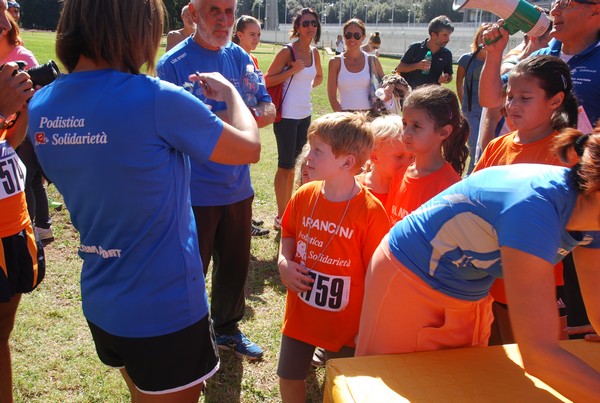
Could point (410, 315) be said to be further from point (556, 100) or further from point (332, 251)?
point (556, 100)

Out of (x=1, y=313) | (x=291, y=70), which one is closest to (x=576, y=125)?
(x=1, y=313)

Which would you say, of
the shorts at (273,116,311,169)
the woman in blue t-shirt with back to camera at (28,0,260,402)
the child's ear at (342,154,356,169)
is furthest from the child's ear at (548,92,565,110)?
the shorts at (273,116,311,169)

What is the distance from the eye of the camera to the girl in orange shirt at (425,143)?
2.54m

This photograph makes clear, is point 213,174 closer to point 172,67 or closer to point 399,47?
point 172,67

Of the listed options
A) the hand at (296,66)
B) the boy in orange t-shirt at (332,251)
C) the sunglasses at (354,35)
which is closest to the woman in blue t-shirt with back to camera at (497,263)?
the boy in orange t-shirt at (332,251)

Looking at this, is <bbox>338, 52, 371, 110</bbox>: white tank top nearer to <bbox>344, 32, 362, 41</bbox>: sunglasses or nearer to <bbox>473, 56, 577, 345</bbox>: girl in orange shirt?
<bbox>344, 32, 362, 41</bbox>: sunglasses

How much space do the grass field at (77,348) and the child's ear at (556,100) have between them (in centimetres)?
196

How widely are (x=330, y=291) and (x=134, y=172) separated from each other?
3.65 feet

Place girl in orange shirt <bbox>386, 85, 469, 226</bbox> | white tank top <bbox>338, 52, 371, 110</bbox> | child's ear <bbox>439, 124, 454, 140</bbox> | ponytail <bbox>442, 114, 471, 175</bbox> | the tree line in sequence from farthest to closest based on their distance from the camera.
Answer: the tree line → white tank top <bbox>338, 52, 371, 110</bbox> → ponytail <bbox>442, 114, 471, 175</bbox> → child's ear <bbox>439, 124, 454, 140</bbox> → girl in orange shirt <bbox>386, 85, 469, 226</bbox>

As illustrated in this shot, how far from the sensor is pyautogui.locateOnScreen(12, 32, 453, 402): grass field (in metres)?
2.96

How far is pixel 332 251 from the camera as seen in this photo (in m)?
2.34

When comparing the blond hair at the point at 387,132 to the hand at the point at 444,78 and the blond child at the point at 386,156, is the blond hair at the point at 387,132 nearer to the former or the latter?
the blond child at the point at 386,156

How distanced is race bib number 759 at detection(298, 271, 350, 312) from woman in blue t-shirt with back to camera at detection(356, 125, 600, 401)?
40cm

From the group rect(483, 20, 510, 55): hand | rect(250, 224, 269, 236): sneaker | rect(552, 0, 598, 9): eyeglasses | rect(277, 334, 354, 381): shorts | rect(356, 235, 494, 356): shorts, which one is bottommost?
rect(250, 224, 269, 236): sneaker
